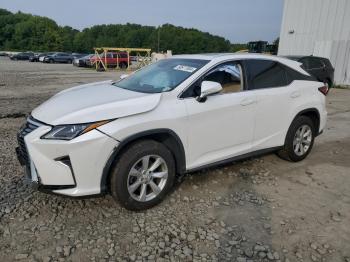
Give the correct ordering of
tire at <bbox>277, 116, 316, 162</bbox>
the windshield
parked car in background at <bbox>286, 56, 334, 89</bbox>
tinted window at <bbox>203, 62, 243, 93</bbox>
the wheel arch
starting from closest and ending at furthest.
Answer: the wheel arch < the windshield < tinted window at <bbox>203, 62, 243, 93</bbox> < tire at <bbox>277, 116, 316, 162</bbox> < parked car in background at <bbox>286, 56, 334, 89</bbox>

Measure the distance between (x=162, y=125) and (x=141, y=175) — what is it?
0.56 metres

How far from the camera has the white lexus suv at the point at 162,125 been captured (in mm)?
3014

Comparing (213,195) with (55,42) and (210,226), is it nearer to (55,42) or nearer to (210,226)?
(210,226)

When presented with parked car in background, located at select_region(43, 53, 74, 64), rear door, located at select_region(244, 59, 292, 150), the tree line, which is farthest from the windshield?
the tree line

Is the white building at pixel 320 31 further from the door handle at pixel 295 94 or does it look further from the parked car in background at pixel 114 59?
the parked car in background at pixel 114 59

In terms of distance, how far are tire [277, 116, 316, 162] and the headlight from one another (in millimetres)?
2931

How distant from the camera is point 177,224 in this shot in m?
3.27

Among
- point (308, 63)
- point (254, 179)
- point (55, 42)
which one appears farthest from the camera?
point (55, 42)

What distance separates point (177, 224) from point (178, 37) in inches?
3823

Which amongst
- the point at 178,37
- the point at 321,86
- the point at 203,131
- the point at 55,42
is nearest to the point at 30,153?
the point at 203,131

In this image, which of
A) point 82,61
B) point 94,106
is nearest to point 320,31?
point 94,106

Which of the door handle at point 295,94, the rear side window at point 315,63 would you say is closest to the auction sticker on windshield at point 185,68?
the door handle at point 295,94

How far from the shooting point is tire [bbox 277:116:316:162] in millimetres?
4746

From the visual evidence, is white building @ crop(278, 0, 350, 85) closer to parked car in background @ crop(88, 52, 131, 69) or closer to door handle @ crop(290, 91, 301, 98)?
door handle @ crop(290, 91, 301, 98)
